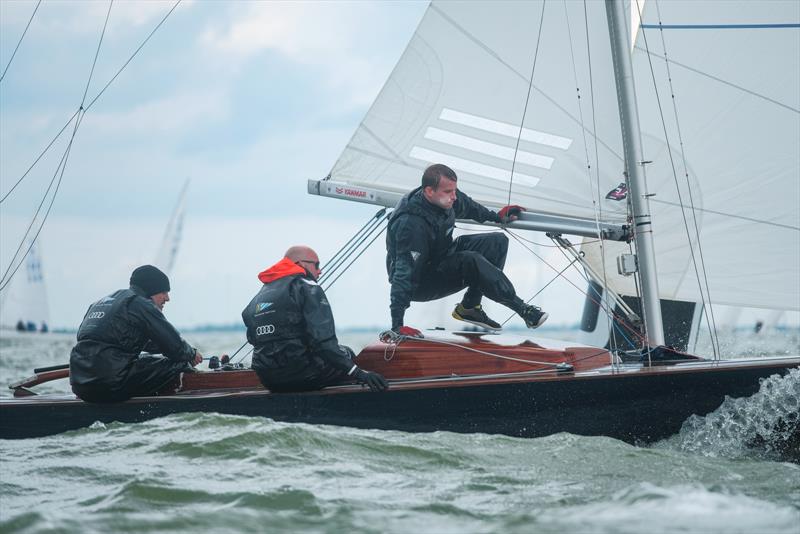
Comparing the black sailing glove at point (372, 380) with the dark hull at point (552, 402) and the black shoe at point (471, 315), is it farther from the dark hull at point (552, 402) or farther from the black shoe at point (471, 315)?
the black shoe at point (471, 315)

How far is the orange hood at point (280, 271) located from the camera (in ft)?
17.8

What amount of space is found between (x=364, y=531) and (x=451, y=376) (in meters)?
1.85

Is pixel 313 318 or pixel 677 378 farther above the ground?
pixel 313 318

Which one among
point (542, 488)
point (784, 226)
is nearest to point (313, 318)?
point (542, 488)

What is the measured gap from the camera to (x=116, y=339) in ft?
18.4

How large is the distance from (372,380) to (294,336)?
0.49 meters

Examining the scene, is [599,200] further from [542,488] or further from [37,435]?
[37,435]

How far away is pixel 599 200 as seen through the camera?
642 cm

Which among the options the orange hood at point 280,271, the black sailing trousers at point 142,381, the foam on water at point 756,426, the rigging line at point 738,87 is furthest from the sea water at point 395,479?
the rigging line at point 738,87

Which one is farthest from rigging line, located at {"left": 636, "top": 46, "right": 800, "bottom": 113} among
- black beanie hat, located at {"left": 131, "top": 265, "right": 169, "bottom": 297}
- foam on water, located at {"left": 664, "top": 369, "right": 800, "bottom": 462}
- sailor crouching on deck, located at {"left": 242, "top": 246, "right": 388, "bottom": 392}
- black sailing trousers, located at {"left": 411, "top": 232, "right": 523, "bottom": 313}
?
black beanie hat, located at {"left": 131, "top": 265, "right": 169, "bottom": 297}

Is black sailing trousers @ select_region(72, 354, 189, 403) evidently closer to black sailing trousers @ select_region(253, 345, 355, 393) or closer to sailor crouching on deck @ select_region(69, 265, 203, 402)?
sailor crouching on deck @ select_region(69, 265, 203, 402)

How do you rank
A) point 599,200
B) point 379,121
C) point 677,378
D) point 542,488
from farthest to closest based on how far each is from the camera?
1. point 379,121
2. point 599,200
3. point 677,378
4. point 542,488

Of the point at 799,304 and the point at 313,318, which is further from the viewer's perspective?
the point at 799,304

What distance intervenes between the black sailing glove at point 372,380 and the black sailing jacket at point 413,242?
18.1 inches
